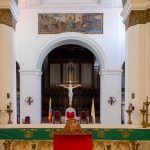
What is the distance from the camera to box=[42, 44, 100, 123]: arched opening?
23.0 m

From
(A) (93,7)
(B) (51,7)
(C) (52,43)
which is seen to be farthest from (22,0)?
(A) (93,7)

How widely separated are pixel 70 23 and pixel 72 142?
12.8m

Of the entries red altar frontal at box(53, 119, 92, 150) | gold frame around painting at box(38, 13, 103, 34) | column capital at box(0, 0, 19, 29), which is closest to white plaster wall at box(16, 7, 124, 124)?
gold frame around painting at box(38, 13, 103, 34)

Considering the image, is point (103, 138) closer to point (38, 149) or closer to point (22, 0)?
point (38, 149)

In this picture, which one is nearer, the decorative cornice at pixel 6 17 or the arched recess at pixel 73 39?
the decorative cornice at pixel 6 17

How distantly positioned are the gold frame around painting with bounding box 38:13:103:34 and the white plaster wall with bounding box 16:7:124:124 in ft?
0.70

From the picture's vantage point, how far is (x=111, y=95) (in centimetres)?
1691

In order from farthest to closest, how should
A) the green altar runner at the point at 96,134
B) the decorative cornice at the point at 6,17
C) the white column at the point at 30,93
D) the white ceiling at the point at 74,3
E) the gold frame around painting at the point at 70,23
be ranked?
the gold frame around painting at the point at 70,23, the white column at the point at 30,93, the white ceiling at the point at 74,3, the decorative cornice at the point at 6,17, the green altar runner at the point at 96,134

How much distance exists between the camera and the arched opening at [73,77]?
23.0 metres

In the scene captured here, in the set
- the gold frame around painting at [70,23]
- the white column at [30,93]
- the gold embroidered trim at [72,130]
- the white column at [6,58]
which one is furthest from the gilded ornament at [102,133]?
the gold frame around painting at [70,23]

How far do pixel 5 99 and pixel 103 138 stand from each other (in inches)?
151

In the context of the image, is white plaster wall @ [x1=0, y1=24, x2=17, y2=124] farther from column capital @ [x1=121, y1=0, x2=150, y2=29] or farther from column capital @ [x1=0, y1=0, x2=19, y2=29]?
column capital @ [x1=121, y1=0, x2=150, y2=29]

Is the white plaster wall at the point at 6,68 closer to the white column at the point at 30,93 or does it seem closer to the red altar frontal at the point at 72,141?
the red altar frontal at the point at 72,141

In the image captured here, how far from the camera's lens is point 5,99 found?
9.75 m
